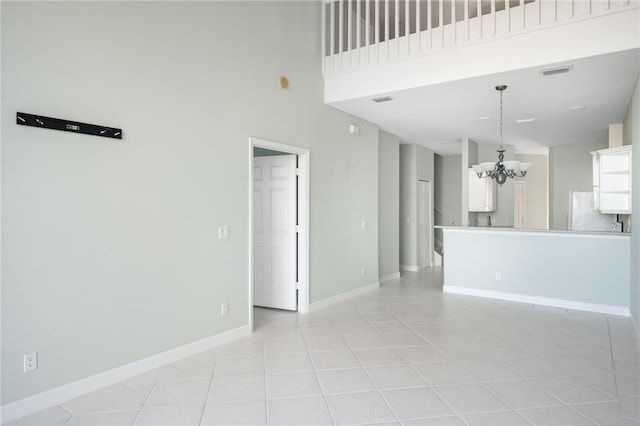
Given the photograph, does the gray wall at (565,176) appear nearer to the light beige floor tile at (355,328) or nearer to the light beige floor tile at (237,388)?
the light beige floor tile at (355,328)

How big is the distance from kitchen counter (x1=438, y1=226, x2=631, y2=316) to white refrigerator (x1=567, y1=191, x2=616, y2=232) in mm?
887

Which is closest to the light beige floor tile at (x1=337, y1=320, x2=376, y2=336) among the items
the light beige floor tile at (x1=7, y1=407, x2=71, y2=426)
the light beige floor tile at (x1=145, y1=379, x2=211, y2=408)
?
the light beige floor tile at (x1=145, y1=379, x2=211, y2=408)

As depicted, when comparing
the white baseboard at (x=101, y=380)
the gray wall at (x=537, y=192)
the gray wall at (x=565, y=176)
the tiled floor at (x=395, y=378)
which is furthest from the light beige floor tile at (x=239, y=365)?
the gray wall at (x=537, y=192)

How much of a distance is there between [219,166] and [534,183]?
10363 mm

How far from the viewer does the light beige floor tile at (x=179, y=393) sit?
2725 millimetres

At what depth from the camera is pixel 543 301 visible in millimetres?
5609

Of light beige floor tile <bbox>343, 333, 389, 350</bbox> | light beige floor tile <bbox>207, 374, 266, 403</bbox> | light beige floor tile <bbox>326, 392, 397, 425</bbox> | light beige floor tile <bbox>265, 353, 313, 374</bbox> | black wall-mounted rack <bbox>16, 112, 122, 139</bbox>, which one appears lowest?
light beige floor tile <bbox>343, 333, 389, 350</bbox>

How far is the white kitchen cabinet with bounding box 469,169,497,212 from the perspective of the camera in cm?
788

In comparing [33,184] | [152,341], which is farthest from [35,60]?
[152,341]

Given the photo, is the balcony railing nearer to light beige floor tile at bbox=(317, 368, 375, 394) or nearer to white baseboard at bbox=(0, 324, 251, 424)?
light beige floor tile at bbox=(317, 368, 375, 394)

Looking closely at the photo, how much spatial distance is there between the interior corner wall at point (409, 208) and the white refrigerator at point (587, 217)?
9.89 ft

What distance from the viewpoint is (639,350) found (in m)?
3.77

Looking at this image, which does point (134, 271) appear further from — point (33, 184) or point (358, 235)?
point (358, 235)

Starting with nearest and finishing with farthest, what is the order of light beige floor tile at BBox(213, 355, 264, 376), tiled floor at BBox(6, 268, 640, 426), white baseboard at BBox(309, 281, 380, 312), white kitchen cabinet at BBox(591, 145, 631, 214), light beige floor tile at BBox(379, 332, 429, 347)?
tiled floor at BBox(6, 268, 640, 426)
light beige floor tile at BBox(213, 355, 264, 376)
light beige floor tile at BBox(379, 332, 429, 347)
white kitchen cabinet at BBox(591, 145, 631, 214)
white baseboard at BBox(309, 281, 380, 312)
